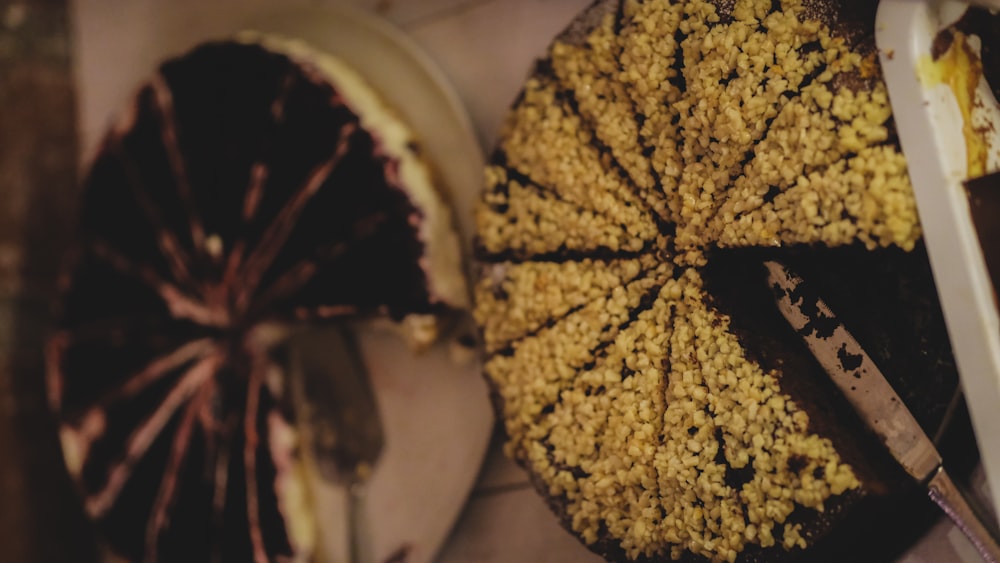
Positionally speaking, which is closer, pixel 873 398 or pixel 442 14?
pixel 873 398

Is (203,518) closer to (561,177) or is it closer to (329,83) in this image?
(329,83)

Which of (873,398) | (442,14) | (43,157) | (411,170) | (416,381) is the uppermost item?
(442,14)

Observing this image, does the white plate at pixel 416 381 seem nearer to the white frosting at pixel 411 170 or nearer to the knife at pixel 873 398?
the white frosting at pixel 411 170

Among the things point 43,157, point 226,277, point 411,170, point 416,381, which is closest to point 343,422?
point 416,381

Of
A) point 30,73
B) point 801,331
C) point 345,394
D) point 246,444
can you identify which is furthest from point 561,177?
point 30,73

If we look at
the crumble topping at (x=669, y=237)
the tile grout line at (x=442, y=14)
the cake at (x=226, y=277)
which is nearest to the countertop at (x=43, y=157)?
the tile grout line at (x=442, y=14)

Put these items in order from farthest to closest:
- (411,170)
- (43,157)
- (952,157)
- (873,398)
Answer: (43,157)
(411,170)
(873,398)
(952,157)

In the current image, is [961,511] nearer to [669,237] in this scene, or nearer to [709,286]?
[709,286]
